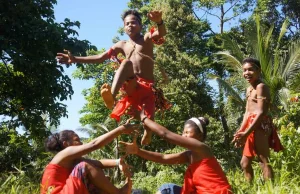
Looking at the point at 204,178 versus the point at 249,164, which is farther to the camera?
the point at 249,164

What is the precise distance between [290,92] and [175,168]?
525 cm

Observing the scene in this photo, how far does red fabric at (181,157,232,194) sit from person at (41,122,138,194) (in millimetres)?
566

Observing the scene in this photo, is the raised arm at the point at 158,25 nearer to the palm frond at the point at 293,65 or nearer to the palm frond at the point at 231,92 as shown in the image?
the palm frond at the point at 293,65

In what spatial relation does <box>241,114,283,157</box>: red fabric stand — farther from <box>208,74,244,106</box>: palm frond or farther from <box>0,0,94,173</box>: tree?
<box>208,74,244,106</box>: palm frond

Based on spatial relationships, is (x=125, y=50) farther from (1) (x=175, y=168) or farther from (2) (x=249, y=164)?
(1) (x=175, y=168)

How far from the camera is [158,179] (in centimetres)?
1330

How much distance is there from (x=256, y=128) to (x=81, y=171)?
195 centimetres

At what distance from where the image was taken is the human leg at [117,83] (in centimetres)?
405

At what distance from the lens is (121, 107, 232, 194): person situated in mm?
3646

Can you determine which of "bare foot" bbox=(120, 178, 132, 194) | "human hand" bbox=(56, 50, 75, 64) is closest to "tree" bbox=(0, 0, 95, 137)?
"human hand" bbox=(56, 50, 75, 64)

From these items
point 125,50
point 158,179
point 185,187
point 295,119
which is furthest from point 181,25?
point 185,187

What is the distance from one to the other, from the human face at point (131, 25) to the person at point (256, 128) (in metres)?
1.20

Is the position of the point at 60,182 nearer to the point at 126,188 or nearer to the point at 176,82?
the point at 126,188

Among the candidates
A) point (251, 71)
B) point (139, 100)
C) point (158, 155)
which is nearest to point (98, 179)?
point (158, 155)
